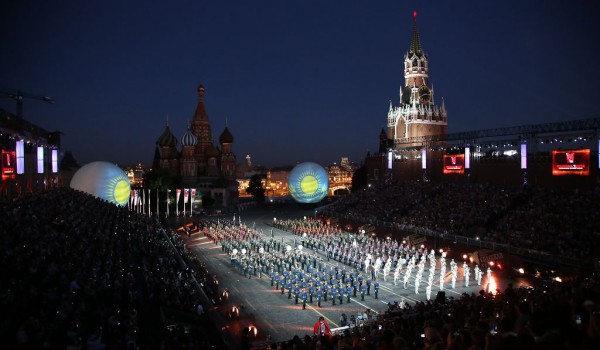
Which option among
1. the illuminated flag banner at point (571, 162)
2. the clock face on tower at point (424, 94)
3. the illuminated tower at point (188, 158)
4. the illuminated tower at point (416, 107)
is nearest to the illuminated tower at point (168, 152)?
the illuminated tower at point (188, 158)

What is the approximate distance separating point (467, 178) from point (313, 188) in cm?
1874

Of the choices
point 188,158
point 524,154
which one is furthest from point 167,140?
Answer: point 524,154

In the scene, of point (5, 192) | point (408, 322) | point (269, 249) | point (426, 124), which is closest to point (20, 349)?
point (408, 322)

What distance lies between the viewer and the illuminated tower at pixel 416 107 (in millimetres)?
68375

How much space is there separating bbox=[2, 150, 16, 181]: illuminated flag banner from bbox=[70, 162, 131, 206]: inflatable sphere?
16.7m

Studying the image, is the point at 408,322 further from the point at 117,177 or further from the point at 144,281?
the point at 117,177

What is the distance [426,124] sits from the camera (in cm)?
6862

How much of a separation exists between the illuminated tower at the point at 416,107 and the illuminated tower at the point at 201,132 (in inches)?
1157

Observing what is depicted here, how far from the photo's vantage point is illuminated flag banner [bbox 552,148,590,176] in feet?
81.5

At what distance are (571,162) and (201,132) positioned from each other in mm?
57202

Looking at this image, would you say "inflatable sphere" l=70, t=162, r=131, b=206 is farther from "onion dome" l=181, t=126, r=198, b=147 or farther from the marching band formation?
"onion dome" l=181, t=126, r=198, b=147

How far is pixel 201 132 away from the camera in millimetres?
72812

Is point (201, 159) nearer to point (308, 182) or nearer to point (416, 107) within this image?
point (308, 182)

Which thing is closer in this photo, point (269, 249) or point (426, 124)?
point (269, 249)
